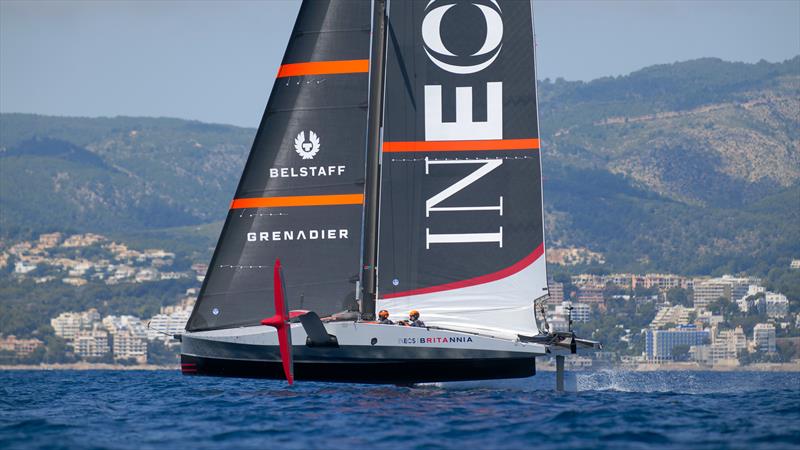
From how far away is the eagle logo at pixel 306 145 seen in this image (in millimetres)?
32875

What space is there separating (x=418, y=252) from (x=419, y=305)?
117 cm

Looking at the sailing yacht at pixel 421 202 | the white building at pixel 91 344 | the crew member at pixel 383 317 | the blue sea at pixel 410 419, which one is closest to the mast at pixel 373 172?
the sailing yacht at pixel 421 202

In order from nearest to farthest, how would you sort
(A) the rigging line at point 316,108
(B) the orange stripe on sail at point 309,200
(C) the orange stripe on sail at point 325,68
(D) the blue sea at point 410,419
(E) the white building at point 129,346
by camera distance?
(D) the blue sea at point 410,419 < (B) the orange stripe on sail at point 309,200 < (A) the rigging line at point 316,108 < (C) the orange stripe on sail at point 325,68 < (E) the white building at point 129,346

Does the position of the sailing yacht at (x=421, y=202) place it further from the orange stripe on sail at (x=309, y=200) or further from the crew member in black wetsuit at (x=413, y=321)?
the crew member in black wetsuit at (x=413, y=321)

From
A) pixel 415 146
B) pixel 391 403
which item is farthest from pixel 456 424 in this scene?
pixel 415 146

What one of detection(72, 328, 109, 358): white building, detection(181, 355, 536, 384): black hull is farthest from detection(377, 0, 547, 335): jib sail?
detection(72, 328, 109, 358): white building

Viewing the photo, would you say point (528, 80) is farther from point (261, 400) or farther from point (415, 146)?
point (261, 400)

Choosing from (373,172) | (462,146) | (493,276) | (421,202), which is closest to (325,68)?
(373,172)

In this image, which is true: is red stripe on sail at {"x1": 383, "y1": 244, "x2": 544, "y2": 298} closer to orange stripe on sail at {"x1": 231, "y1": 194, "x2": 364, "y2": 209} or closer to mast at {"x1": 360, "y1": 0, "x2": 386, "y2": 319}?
mast at {"x1": 360, "y1": 0, "x2": 386, "y2": 319}

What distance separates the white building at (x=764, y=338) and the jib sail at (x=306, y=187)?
5835 inches

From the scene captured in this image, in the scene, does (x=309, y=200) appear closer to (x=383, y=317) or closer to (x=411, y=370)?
(x=383, y=317)

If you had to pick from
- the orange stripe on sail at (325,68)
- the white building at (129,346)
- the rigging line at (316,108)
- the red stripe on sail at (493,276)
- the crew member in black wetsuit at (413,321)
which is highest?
the orange stripe on sail at (325,68)

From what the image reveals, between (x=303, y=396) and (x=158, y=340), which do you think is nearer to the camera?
(x=303, y=396)

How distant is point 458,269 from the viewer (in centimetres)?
3253
